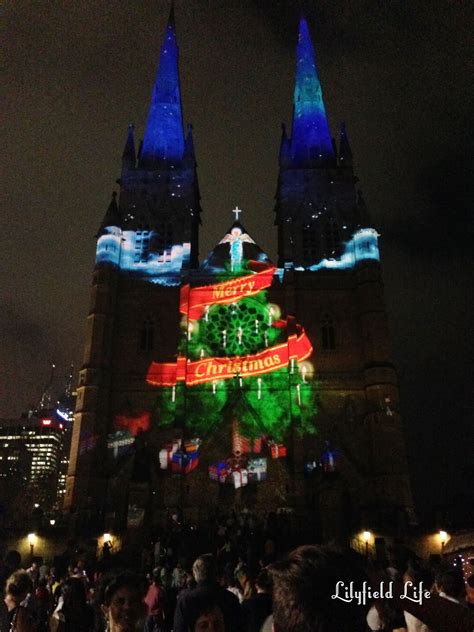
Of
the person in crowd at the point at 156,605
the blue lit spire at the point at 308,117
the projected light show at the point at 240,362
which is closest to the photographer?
the person in crowd at the point at 156,605

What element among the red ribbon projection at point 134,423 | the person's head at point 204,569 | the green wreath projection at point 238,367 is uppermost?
the green wreath projection at point 238,367

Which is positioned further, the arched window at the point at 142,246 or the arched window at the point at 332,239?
the arched window at the point at 332,239

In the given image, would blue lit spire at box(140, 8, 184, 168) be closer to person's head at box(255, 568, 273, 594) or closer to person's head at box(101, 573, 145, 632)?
person's head at box(255, 568, 273, 594)

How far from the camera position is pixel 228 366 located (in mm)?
30219

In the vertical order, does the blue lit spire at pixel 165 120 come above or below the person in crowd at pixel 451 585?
above

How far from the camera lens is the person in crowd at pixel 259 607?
16.3ft

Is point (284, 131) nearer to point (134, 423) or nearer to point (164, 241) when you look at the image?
point (164, 241)

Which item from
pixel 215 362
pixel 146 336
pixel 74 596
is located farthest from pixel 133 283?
pixel 74 596

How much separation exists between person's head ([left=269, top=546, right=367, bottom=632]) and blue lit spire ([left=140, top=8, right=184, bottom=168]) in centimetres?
3795

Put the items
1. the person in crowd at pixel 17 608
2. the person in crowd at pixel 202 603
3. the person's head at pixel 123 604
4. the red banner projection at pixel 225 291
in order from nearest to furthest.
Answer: the person's head at pixel 123 604 → the person in crowd at pixel 17 608 → the person in crowd at pixel 202 603 → the red banner projection at pixel 225 291

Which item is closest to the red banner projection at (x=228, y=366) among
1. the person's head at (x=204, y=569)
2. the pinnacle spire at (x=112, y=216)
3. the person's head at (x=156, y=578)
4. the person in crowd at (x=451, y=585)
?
the pinnacle spire at (x=112, y=216)

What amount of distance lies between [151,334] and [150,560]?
15730mm

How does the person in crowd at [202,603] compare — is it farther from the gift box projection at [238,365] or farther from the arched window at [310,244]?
the arched window at [310,244]

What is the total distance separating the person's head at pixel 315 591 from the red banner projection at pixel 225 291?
29.5 metres
